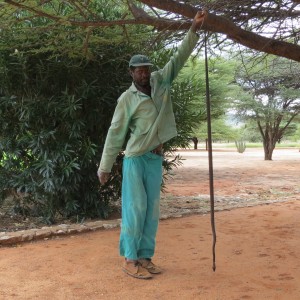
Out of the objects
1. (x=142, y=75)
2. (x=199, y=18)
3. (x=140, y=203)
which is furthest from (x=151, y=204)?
(x=199, y=18)

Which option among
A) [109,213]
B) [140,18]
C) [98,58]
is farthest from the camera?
[109,213]

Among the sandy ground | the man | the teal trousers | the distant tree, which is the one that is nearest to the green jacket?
the man

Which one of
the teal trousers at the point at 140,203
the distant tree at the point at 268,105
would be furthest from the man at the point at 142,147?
the distant tree at the point at 268,105

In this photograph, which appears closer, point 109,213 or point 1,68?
point 1,68

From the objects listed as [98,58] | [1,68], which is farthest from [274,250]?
[1,68]

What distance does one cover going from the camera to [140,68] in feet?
12.2

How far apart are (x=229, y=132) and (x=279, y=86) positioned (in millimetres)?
10229

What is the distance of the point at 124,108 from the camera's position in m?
3.72

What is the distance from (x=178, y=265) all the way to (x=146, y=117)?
4.87 ft

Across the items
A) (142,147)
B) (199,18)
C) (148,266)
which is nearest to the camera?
(199,18)

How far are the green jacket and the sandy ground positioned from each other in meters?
1.03

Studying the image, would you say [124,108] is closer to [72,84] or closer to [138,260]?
[138,260]

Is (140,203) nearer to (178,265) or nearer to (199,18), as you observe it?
(178,265)

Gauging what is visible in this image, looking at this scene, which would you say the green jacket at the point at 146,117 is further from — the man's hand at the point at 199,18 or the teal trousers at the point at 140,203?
the man's hand at the point at 199,18
